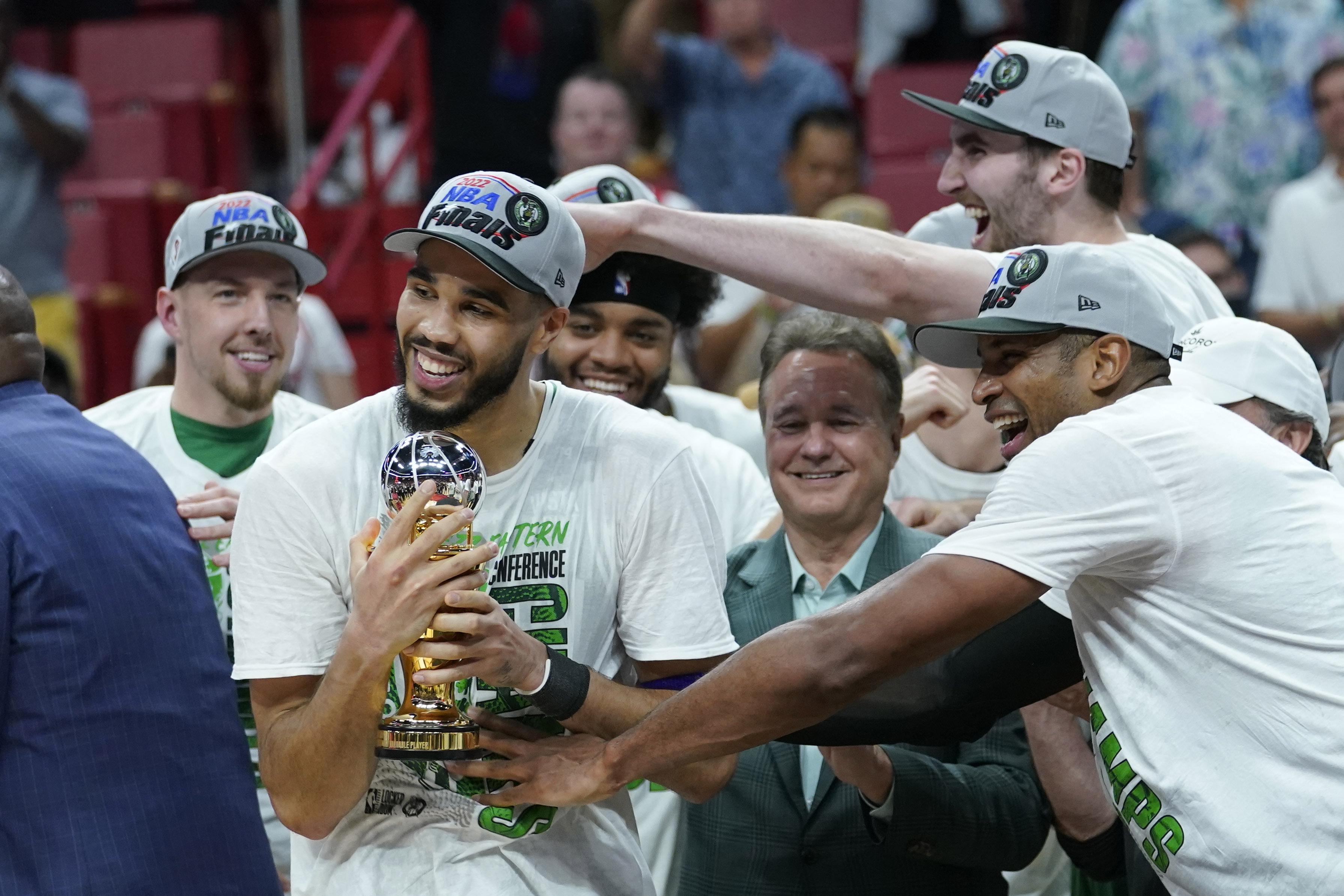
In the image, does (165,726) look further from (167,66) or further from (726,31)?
(167,66)

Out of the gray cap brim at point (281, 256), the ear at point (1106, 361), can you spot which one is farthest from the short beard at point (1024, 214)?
the gray cap brim at point (281, 256)

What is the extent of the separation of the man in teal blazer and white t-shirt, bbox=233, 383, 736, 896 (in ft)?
1.65

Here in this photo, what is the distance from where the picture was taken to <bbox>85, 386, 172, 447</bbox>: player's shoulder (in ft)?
14.3

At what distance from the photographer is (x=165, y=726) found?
3340mm

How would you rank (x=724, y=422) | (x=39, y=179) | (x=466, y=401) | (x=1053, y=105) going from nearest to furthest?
(x=466, y=401) < (x=1053, y=105) < (x=724, y=422) < (x=39, y=179)

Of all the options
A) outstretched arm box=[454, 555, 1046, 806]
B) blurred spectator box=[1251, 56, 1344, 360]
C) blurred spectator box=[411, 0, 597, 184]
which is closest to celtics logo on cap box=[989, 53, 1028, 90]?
outstretched arm box=[454, 555, 1046, 806]

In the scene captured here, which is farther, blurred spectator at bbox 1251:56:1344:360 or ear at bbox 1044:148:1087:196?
blurred spectator at bbox 1251:56:1344:360

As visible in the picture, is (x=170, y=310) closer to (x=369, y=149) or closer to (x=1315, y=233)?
(x=369, y=149)

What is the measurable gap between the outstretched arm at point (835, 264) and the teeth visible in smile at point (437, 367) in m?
0.91

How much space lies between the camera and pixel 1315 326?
673 centimetres

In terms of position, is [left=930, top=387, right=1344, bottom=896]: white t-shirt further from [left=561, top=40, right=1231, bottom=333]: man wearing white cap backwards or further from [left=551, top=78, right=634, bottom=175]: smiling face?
[left=551, top=78, right=634, bottom=175]: smiling face

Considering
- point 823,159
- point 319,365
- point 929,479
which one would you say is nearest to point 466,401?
point 929,479

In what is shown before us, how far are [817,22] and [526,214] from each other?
7216 millimetres

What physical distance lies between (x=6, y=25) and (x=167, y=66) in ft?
5.36
